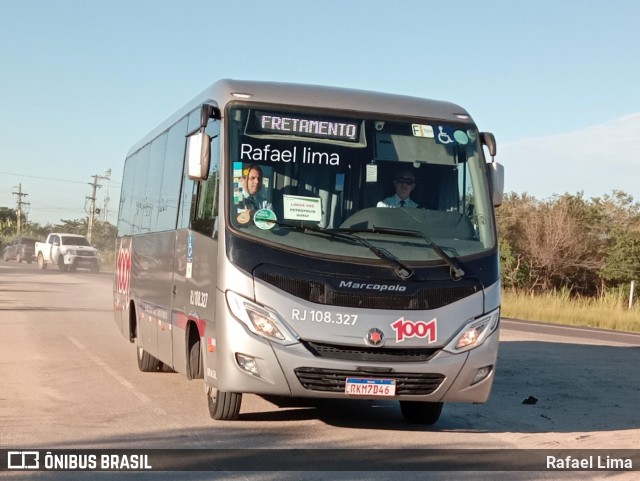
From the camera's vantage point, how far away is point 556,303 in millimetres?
38969

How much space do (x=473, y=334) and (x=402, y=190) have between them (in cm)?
147

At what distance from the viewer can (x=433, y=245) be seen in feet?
31.6

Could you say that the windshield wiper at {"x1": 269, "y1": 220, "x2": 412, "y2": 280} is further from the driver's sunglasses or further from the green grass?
the green grass

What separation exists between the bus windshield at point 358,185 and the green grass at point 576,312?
24.8 metres

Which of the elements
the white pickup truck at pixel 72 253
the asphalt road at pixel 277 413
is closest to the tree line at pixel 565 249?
the white pickup truck at pixel 72 253

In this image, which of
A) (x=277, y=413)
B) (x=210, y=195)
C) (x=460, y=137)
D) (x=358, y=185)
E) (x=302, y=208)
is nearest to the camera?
(x=302, y=208)

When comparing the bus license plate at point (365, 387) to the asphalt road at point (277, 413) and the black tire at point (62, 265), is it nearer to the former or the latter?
the asphalt road at point (277, 413)

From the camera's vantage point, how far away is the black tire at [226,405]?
1012 cm

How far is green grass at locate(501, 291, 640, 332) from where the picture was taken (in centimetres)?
3500

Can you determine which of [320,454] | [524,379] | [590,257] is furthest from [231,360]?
[590,257]

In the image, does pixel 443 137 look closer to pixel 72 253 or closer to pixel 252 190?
pixel 252 190

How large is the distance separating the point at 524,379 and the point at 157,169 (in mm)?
5746

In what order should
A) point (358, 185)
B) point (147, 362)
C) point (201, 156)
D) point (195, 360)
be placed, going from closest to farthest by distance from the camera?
point (201, 156), point (358, 185), point (195, 360), point (147, 362)

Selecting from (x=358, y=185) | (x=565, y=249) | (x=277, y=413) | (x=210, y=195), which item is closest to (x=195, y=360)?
(x=277, y=413)
